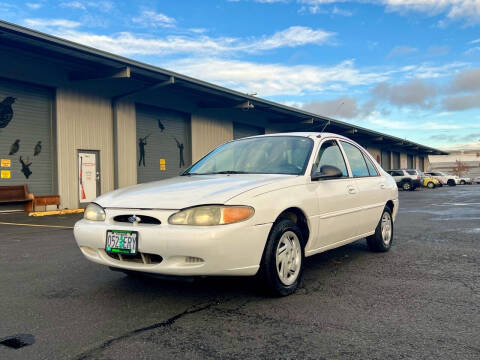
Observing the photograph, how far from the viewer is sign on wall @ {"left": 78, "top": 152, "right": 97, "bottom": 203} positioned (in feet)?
51.9

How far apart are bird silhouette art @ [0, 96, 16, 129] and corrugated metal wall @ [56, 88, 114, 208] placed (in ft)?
4.88

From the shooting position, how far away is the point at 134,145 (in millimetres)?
17844

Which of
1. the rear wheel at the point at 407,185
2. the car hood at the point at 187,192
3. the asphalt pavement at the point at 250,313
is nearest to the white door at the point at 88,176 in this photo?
the asphalt pavement at the point at 250,313

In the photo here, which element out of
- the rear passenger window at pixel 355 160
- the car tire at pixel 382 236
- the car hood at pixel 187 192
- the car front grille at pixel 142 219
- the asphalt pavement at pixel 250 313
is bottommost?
the asphalt pavement at pixel 250 313

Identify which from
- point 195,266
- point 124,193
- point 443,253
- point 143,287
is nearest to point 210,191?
point 195,266

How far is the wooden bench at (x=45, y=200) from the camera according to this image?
14.2 metres

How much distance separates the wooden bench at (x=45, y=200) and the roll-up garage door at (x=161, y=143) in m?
4.06

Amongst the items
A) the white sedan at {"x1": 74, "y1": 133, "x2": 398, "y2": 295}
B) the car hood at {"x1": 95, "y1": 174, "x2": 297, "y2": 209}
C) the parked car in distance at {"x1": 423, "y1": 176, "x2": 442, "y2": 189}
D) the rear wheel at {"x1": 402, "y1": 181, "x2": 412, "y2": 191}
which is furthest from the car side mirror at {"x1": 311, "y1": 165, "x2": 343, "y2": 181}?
the parked car in distance at {"x1": 423, "y1": 176, "x2": 442, "y2": 189}

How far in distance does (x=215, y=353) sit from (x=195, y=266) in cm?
81

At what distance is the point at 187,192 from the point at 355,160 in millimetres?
2741

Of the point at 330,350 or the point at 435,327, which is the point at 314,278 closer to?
the point at 435,327

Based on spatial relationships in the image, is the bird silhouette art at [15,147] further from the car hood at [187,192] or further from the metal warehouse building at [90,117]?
the car hood at [187,192]

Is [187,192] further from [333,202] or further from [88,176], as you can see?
[88,176]

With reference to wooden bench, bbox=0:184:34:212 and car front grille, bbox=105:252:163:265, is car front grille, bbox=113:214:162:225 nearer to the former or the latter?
car front grille, bbox=105:252:163:265
